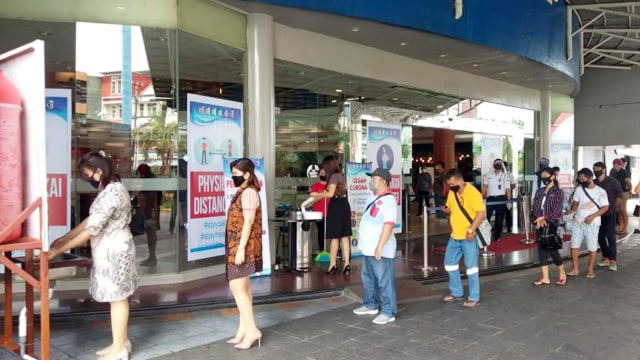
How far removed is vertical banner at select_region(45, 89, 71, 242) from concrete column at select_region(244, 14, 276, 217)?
2365 mm

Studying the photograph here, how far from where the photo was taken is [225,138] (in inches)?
290

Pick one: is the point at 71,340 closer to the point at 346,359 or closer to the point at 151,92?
the point at 346,359

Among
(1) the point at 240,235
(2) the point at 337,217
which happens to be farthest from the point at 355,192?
(1) the point at 240,235

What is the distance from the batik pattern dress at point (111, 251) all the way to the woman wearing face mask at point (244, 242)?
825 mm

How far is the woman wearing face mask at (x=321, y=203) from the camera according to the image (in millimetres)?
7706

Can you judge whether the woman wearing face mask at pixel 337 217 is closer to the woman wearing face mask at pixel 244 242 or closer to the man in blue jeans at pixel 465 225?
the man in blue jeans at pixel 465 225

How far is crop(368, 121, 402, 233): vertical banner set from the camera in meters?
Result: 9.87

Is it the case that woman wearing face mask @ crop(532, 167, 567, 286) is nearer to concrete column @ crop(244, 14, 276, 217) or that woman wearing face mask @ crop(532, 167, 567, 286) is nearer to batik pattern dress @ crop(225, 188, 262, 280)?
concrete column @ crop(244, 14, 276, 217)

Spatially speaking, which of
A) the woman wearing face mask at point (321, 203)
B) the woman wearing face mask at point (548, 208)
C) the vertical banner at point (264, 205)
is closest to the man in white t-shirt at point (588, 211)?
the woman wearing face mask at point (548, 208)

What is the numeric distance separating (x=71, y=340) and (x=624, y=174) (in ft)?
38.3

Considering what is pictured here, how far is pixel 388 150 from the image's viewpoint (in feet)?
33.5

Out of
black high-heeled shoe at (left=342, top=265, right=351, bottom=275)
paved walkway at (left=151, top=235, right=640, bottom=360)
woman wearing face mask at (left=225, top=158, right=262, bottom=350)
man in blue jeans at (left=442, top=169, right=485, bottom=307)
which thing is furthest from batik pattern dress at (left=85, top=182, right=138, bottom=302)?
black high-heeled shoe at (left=342, top=265, right=351, bottom=275)

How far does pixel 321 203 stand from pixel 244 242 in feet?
13.3

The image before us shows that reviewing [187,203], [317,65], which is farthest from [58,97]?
[317,65]
